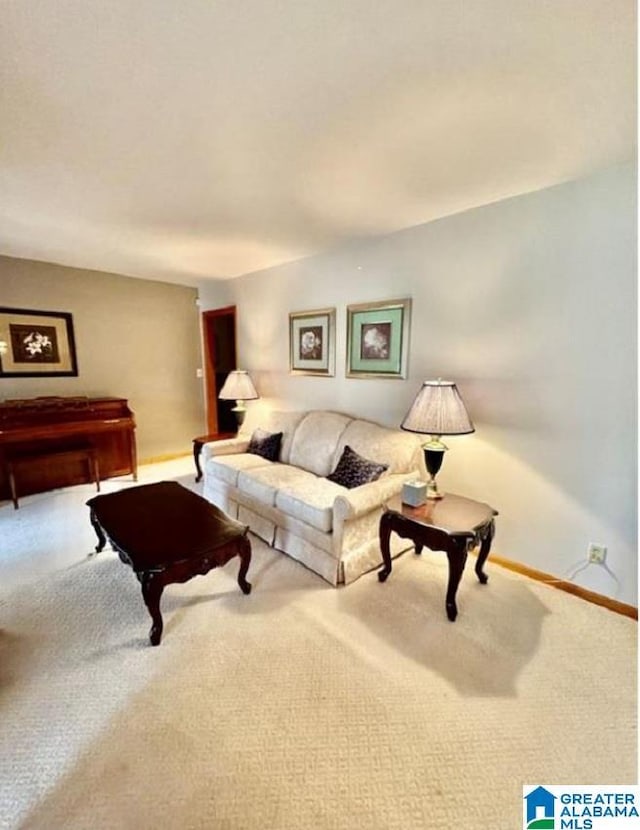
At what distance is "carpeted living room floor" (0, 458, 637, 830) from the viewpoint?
119 cm

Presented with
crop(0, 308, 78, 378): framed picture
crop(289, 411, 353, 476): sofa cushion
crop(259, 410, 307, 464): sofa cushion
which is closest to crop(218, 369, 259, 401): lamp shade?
crop(259, 410, 307, 464): sofa cushion

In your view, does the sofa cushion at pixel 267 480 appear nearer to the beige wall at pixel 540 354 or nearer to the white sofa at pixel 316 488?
the white sofa at pixel 316 488

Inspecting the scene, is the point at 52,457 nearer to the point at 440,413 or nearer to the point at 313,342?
the point at 313,342

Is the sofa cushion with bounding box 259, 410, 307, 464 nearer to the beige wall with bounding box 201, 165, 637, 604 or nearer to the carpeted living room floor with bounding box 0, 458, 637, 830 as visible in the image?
the beige wall with bounding box 201, 165, 637, 604

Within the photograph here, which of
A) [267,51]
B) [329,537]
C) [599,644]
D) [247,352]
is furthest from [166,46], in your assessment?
[247,352]

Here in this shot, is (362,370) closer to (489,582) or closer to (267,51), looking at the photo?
(489,582)

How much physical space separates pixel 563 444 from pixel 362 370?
159 cm

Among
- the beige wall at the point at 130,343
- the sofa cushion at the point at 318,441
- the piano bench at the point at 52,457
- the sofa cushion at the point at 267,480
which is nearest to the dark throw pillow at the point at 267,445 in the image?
the sofa cushion at the point at 318,441

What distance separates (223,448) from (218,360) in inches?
98.8

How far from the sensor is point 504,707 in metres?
1.50

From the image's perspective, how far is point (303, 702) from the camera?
152 centimetres

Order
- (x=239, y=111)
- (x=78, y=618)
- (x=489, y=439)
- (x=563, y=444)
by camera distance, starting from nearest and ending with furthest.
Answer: (x=239, y=111) → (x=78, y=618) → (x=563, y=444) → (x=489, y=439)

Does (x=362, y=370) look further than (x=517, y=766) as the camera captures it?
Yes

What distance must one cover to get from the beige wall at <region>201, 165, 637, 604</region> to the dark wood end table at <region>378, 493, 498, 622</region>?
446mm
